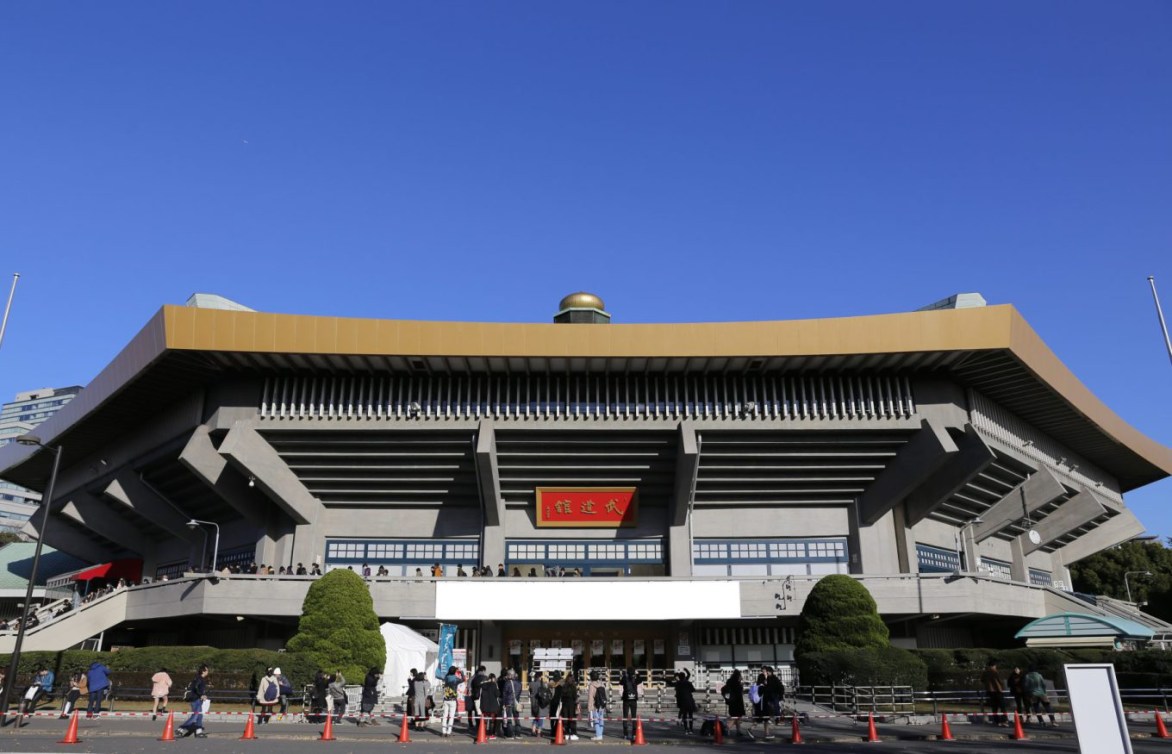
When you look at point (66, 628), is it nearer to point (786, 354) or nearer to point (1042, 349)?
point (786, 354)

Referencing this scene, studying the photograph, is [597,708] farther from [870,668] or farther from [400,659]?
[400,659]

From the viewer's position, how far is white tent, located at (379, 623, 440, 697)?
29266 mm

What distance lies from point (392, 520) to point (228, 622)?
872cm

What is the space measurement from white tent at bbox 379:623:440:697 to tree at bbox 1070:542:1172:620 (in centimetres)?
5758

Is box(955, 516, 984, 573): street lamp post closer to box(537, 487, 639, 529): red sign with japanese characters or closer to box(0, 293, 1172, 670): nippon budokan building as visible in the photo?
box(0, 293, 1172, 670): nippon budokan building

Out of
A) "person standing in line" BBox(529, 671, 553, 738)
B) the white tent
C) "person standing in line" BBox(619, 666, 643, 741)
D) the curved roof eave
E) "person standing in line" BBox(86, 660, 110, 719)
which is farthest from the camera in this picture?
the curved roof eave

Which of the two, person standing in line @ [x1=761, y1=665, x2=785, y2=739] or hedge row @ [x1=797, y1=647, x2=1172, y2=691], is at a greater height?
hedge row @ [x1=797, y1=647, x2=1172, y2=691]

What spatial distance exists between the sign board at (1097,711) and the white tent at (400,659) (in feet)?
79.0

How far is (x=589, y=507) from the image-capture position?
41.6 metres

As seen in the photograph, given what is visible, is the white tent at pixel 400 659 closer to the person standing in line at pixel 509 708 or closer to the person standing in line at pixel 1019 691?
the person standing in line at pixel 509 708

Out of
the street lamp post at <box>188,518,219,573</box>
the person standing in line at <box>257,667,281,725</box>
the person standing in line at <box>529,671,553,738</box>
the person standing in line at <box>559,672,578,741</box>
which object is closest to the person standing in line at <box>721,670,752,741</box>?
the person standing in line at <box>559,672,578,741</box>

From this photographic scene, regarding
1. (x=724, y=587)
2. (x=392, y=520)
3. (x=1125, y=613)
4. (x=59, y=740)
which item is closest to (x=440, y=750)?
(x=59, y=740)

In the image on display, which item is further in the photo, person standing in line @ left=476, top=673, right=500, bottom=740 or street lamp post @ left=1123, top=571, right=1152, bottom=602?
street lamp post @ left=1123, top=571, right=1152, bottom=602

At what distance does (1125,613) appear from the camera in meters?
49.5
